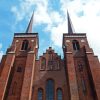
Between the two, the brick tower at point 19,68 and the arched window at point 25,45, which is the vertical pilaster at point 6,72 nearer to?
the brick tower at point 19,68

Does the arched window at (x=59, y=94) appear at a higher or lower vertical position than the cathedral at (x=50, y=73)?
lower

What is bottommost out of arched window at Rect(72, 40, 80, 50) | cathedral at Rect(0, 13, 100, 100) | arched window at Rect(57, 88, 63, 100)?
arched window at Rect(57, 88, 63, 100)

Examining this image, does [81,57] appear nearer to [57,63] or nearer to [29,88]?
[57,63]

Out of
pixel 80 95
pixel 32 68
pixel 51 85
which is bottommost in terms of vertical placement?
pixel 80 95

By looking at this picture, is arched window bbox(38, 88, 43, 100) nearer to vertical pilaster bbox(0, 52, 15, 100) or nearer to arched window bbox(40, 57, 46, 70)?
arched window bbox(40, 57, 46, 70)

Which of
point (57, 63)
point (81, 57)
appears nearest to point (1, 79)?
point (57, 63)

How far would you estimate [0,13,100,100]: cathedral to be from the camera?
76.8ft

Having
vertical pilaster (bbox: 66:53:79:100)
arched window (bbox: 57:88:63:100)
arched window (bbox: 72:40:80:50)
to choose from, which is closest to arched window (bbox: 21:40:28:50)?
vertical pilaster (bbox: 66:53:79:100)

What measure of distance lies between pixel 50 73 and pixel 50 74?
17 cm

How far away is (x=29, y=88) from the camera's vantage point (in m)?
23.0

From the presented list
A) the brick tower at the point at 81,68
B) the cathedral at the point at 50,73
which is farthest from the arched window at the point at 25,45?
the brick tower at the point at 81,68

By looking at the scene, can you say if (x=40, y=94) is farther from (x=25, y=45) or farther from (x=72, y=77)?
(x=25, y=45)

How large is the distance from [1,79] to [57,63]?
7707 mm

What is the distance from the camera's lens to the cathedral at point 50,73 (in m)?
23.4
